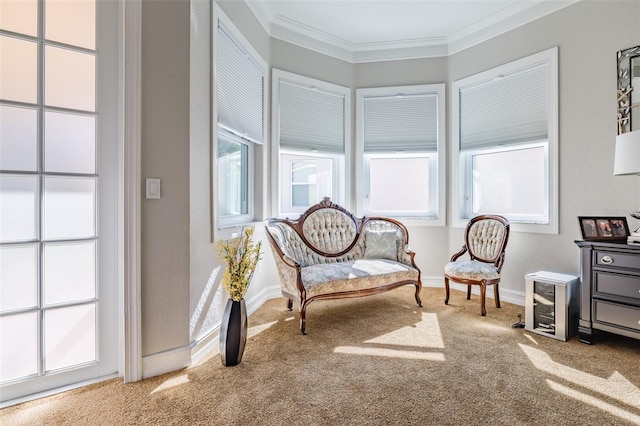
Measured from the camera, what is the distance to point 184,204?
2.15 m

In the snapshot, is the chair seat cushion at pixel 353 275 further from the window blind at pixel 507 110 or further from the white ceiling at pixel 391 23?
the white ceiling at pixel 391 23

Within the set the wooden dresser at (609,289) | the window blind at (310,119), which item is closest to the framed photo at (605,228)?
the wooden dresser at (609,289)

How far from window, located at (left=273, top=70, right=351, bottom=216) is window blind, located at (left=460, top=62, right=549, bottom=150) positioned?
1.49 meters

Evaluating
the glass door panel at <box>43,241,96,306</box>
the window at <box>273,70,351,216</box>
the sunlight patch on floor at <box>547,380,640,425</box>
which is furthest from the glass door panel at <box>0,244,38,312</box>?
the sunlight patch on floor at <box>547,380,640,425</box>

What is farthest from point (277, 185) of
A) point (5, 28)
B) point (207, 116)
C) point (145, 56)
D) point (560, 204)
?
point (560, 204)

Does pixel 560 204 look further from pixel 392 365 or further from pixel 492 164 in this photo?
pixel 392 365

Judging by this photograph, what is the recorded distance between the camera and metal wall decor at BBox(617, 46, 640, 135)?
2.73m

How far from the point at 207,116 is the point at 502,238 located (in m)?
3.06

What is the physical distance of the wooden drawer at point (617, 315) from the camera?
2320 mm

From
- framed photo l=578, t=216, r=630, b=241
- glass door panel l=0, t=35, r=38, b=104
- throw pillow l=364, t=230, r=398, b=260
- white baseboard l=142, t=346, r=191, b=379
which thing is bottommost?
white baseboard l=142, t=346, r=191, b=379

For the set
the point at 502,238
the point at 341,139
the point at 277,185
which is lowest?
the point at 502,238

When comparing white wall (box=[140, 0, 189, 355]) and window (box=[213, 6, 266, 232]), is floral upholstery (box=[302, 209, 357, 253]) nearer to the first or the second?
window (box=[213, 6, 266, 232])

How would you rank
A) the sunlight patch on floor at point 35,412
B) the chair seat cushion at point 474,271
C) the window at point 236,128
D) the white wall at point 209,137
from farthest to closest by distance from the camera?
the chair seat cushion at point 474,271 < the window at point 236,128 < the white wall at point 209,137 < the sunlight patch on floor at point 35,412

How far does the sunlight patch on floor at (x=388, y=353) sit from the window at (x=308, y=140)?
1.84 metres
